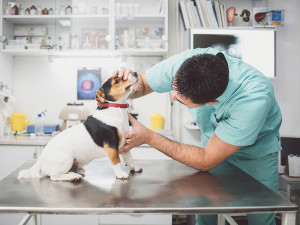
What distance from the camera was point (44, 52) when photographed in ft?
8.75

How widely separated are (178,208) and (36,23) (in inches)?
97.2

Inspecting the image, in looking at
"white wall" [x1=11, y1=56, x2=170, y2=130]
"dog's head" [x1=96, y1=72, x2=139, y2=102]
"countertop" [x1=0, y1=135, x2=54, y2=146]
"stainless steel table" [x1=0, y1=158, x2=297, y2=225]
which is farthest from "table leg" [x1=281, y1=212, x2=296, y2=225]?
"white wall" [x1=11, y1=56, x2=170, y2=130]

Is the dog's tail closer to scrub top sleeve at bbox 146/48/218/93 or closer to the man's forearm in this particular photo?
the man's forearm

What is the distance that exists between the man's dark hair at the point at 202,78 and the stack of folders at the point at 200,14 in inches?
66.6

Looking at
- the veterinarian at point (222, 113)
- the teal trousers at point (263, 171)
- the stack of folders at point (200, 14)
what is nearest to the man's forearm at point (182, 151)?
the veterinarian at point (222, 113)

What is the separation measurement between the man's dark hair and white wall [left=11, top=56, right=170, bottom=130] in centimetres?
189

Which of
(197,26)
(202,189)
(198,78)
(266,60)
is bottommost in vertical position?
(202,189)

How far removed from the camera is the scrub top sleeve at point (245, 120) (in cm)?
107

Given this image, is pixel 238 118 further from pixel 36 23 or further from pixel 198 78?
pixel 36 23

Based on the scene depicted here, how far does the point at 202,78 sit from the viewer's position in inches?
38.1

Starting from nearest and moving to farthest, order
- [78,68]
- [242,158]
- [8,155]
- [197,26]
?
[242,158] → [8,155] → [197,26] → [78,68]

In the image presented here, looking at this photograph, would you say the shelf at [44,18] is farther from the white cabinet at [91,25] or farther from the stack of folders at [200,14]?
the stack of folders at [200,14]

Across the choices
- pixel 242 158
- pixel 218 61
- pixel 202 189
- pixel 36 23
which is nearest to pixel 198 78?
pixel 218 61

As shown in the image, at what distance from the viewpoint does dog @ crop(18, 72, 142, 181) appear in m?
1.04
